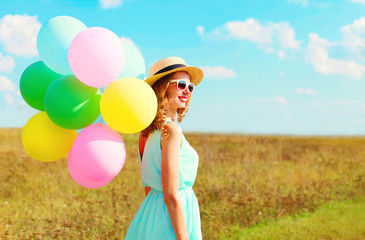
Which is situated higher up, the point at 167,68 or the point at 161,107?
the point at 167,68

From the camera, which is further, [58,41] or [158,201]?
[58,41]

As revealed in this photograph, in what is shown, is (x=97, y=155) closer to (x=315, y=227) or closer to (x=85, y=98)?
(x=85, y=98)

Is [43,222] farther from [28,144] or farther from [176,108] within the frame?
[176,108]

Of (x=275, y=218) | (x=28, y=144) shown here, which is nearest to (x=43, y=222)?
(x=28, y=144)

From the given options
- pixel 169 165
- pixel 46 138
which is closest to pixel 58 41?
A: pixel 46 138

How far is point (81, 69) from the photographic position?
7.84ft

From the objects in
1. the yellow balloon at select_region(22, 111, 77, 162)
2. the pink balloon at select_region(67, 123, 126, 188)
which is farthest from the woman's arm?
the yellow balloon at select_region(22, 111, 77, 162)

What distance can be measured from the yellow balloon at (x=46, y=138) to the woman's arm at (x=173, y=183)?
1015mm

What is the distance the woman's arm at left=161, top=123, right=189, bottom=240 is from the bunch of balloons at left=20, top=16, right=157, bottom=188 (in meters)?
0.31

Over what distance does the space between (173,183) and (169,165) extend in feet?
0.36

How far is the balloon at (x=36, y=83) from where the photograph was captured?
2.78 m

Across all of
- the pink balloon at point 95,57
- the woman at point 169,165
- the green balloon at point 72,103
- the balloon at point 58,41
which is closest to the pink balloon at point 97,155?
the green balloon at point 72,103

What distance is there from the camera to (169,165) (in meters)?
2.03

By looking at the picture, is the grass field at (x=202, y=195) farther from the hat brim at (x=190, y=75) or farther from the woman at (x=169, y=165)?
the hat brim at (x=190, y=75)
